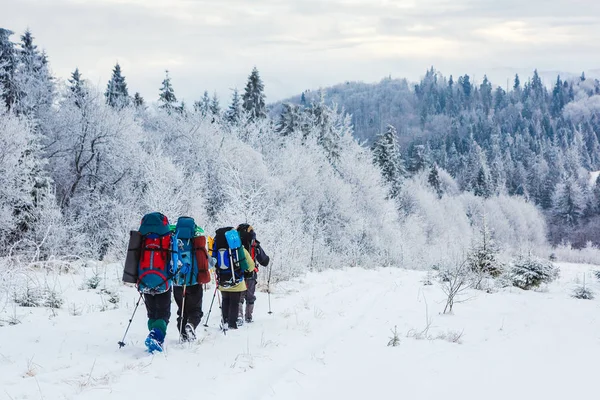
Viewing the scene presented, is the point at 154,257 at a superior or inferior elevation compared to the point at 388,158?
inferior

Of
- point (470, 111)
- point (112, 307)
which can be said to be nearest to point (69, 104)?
point (112, 307)

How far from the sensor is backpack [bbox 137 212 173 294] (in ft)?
19.7

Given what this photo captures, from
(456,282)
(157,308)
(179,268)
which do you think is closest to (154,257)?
(179,268)

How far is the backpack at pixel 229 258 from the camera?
762 cm

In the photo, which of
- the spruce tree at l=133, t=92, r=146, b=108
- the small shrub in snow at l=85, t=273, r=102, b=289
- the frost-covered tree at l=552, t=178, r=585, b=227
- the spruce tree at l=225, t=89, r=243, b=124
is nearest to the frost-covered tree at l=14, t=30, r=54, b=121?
the spruce tree at l=133, t=92, r=146, b=108

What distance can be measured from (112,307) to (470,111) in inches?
8238

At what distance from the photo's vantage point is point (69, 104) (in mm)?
30328

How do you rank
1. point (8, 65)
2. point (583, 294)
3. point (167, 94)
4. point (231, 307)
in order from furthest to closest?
point (167, 94) → point (8, 65) → point (583, 294) → point (231, 307)

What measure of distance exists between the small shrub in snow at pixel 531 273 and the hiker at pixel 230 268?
11544 mm

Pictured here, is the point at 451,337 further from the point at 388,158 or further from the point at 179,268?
the point at 388,158

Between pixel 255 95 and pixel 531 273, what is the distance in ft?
109

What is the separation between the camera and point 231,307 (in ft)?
25.5

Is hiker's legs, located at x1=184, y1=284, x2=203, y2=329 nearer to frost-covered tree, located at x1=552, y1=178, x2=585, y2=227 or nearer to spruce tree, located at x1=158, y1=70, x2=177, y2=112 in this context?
spruce tree, located at x1=158, y1=70, x2=177, y2=112

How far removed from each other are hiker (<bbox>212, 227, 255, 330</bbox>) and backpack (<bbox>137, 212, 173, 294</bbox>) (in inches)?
59.6
